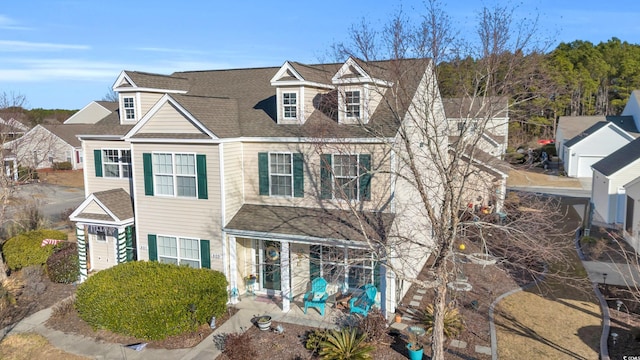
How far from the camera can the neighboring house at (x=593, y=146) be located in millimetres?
45312

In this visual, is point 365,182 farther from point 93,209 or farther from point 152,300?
point 93,209

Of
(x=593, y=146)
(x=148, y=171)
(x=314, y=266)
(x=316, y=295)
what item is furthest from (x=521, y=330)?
(x=593, y=146)

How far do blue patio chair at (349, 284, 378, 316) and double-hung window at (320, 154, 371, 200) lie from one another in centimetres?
310

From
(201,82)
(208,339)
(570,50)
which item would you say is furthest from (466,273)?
(570,50)

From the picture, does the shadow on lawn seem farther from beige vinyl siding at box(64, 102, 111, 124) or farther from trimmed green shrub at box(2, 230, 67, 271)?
beige vinyl siding at box(64, 102, 111, 124)

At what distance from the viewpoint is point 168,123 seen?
667 inches

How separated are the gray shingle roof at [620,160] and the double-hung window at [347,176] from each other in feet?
60.0

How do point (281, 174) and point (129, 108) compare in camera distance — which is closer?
point (281, 174)

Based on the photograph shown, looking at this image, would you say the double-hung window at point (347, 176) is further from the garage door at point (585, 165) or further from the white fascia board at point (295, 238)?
the garage door at point (585, 165)

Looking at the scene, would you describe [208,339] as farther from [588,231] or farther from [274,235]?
[588,231]

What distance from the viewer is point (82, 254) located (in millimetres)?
18828

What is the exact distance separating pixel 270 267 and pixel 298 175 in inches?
151

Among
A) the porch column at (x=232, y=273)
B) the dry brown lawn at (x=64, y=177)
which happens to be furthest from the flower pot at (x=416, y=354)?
the dry brown lawn at (x=64, y=177)

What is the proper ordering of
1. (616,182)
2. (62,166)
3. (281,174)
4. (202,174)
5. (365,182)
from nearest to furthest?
(365,182)
(202,174)
(281,174)
(616,182)
(62,166)
